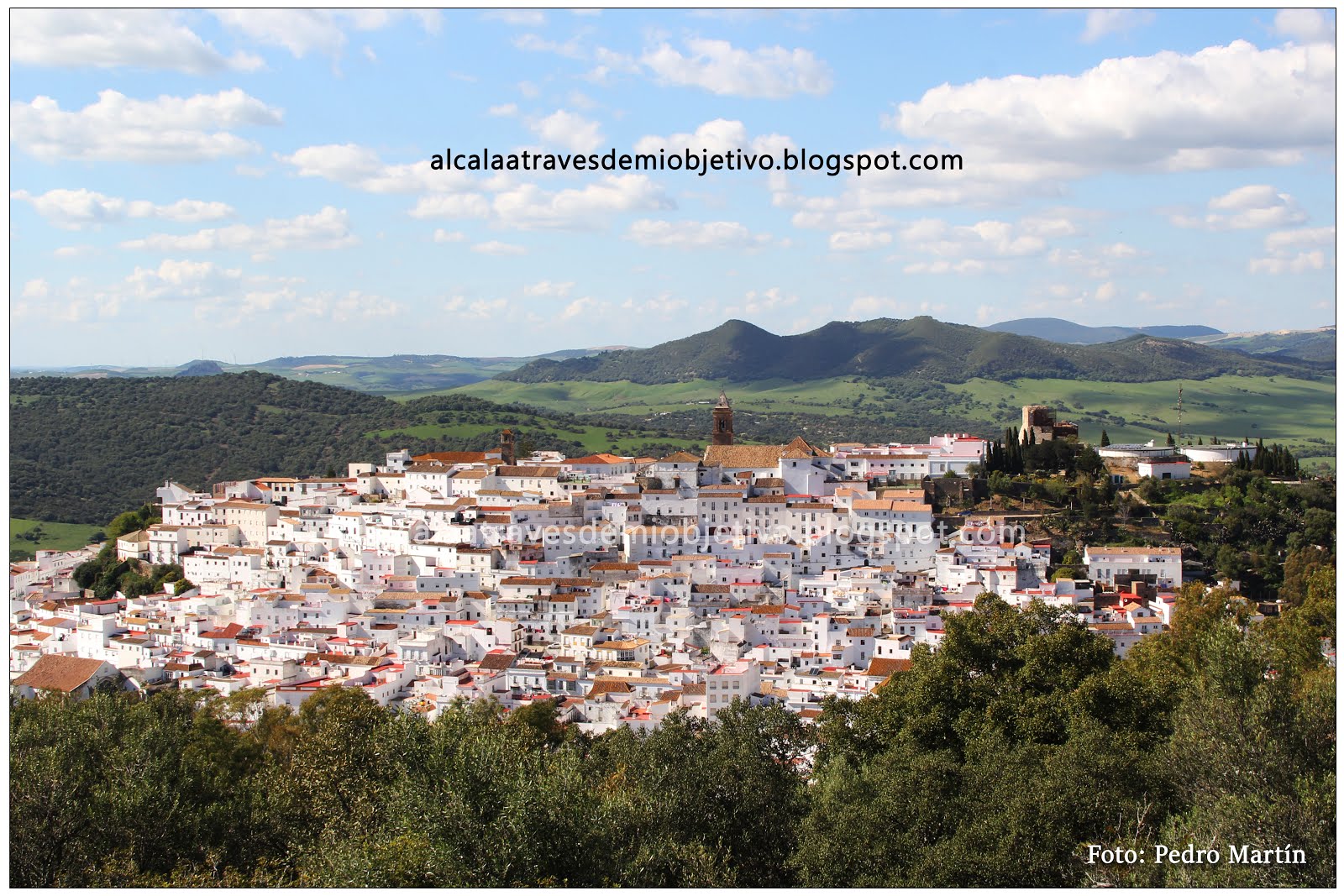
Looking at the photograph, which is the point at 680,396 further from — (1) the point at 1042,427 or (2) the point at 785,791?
(2) the point at 785,791

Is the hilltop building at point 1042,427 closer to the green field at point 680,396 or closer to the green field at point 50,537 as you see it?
the green field at point 50,537

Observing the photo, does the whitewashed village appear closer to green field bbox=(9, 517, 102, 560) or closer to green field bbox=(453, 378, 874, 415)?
green field bbox=(9, 517, 102, 560)

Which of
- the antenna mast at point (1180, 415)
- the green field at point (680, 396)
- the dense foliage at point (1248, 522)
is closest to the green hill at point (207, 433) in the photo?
the dense foliage at point (1248, 522)

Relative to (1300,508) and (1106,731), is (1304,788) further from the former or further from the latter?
(1300,508)

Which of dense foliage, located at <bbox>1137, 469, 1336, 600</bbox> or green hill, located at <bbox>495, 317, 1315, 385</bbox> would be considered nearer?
dense foliage, located at <bbox>1137, 469, 1336, 600</bbox>

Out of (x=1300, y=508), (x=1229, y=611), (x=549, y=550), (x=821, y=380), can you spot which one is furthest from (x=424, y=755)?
(x=821, y=380)

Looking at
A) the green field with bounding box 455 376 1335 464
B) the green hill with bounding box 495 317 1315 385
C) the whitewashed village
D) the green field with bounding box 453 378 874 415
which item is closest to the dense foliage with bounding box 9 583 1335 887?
the whitewashed village
